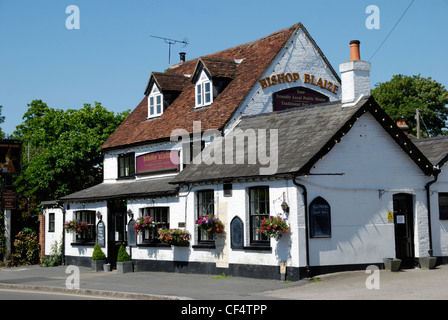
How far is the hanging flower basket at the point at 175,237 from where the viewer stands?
22.8 m

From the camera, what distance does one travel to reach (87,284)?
65.9ft

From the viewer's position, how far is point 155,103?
3019cm

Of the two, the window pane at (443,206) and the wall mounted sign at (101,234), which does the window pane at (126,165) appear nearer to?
the wall mounted sign at (101,234)

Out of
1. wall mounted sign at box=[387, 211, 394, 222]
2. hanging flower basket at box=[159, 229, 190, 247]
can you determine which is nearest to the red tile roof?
hanging flower basket at box=[159, 229, 190, 247]

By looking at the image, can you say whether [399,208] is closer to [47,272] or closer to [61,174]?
[47,272]

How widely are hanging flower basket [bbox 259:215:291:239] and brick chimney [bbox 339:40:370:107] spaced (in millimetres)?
4774

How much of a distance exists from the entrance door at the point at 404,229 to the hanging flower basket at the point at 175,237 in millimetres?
7300

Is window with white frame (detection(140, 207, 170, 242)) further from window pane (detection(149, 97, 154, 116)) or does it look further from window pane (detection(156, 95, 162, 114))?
window pane (detection(149, 97, 154, 116))

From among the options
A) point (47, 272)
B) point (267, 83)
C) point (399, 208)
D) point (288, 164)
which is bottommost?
point (47, 272)

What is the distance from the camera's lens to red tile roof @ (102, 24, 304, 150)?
25.4 m

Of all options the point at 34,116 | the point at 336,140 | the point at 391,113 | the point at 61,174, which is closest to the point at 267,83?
the point at 336,140

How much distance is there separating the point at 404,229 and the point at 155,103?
1359 cm
